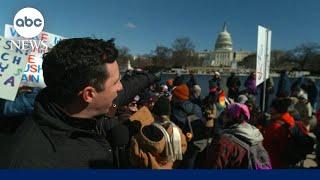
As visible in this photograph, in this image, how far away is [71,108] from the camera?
1862mm

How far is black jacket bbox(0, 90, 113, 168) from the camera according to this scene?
1533 mm

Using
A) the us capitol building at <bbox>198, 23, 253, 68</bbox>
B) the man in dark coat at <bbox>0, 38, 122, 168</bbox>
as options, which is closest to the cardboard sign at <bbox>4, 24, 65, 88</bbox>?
the man in dark coat at <bbox>0, 38, 122, 168</bbox>

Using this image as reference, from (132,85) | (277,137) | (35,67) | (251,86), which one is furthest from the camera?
(251,86)

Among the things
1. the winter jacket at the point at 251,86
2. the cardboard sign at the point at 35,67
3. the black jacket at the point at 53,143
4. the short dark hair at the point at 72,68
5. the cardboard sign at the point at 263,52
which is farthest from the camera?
the winter jacket at the point at 251,86

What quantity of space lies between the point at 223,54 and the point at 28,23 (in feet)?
118

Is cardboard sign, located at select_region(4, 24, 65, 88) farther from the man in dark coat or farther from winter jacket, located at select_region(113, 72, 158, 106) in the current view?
the man in dark coat

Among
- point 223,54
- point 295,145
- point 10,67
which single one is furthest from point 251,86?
point 223,54

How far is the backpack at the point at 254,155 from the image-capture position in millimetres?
3518

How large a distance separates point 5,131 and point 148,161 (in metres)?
1.66

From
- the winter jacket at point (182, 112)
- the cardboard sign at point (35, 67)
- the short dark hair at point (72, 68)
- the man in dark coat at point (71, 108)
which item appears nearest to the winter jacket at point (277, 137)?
the winter jacket at point (182, 112)

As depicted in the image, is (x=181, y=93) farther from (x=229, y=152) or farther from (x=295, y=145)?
(x=229, y=152)

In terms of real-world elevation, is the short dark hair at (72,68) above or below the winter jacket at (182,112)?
above

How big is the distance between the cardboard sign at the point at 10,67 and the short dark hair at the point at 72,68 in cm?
288

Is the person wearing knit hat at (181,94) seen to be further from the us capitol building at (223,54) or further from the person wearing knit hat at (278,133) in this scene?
the us capitol building at (223,54)
